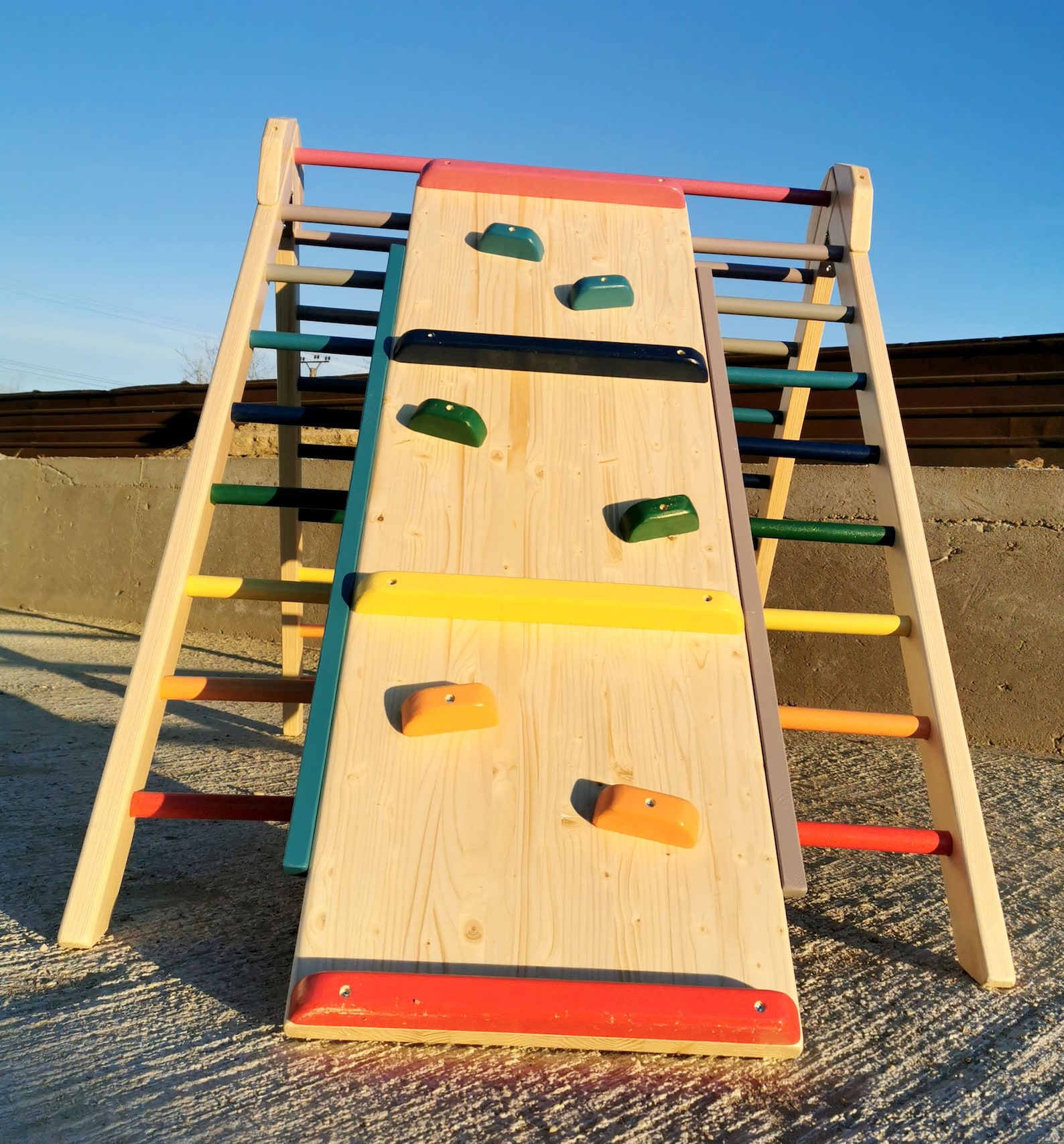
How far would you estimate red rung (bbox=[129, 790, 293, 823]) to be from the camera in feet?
4.69

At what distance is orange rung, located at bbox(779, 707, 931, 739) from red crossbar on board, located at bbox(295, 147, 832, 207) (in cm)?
136

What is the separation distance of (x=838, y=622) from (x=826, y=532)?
0.21 meters

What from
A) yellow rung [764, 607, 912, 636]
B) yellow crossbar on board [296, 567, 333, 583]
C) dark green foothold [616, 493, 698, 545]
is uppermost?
yellow crossbar on board [296, 567, 333, 583]

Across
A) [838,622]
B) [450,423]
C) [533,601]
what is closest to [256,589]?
[450,423]

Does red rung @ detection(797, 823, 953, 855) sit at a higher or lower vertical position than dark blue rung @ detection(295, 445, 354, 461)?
lower

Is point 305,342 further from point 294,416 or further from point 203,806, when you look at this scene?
point 203,806

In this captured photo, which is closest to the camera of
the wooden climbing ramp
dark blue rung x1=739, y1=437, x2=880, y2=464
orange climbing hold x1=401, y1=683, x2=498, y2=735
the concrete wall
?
the wooden climbing ramp

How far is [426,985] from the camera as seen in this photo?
107cm

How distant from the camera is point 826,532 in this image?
180cm

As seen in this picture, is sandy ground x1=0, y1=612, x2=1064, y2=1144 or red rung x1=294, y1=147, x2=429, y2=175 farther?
red rung x1=294, y1=147, x2=429, y2=175

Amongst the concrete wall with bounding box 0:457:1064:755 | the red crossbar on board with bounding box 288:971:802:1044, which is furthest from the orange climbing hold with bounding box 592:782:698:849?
the concrete wall with bounding box 0:457:1064:755

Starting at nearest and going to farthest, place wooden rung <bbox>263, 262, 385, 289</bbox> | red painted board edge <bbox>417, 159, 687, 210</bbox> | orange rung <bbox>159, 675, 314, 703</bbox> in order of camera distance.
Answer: orange rung <bbox>159, 675, 314, 703</bbox>
wooden rung <bbox>263, 262, 385, 289</bbox>
red painted board edge <bbox>417, 159, 687, 210</bbox>

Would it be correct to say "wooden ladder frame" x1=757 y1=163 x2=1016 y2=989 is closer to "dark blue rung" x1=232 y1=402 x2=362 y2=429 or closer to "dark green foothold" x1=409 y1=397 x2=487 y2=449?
"dark green foothold" x1=409 y1=397 x2=487 y2=449

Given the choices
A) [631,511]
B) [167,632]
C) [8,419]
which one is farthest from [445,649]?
[8,419]
